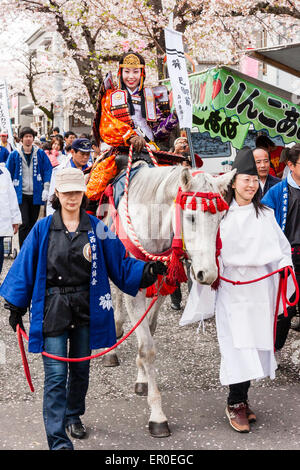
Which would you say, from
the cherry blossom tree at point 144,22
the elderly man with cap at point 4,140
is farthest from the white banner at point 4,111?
the cherry blossom tree at point 144,22

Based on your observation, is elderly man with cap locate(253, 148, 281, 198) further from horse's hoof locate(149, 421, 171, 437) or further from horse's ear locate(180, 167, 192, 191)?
horse's hoof locate(149, 421, 171, 437)

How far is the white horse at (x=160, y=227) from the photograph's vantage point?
362 centimetres

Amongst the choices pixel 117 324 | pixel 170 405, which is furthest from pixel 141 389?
pixel 117 324

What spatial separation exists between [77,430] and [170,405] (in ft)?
3.10

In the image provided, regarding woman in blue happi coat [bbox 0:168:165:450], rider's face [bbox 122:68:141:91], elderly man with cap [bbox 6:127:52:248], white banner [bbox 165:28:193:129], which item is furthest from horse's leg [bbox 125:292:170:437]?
elderly man with cap [bbox 6:127:52:248]

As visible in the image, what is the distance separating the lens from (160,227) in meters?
4.31

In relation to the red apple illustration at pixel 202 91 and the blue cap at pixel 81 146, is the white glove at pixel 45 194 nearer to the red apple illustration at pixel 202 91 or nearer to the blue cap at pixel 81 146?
the blue cap at pixel 81 146

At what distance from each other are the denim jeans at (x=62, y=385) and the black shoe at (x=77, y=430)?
0.03m

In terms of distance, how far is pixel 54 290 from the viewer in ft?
11.6

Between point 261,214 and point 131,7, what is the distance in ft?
41.4

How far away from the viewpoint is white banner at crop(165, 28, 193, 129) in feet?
21.9

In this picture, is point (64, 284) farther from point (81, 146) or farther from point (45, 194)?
point (45, 194)
